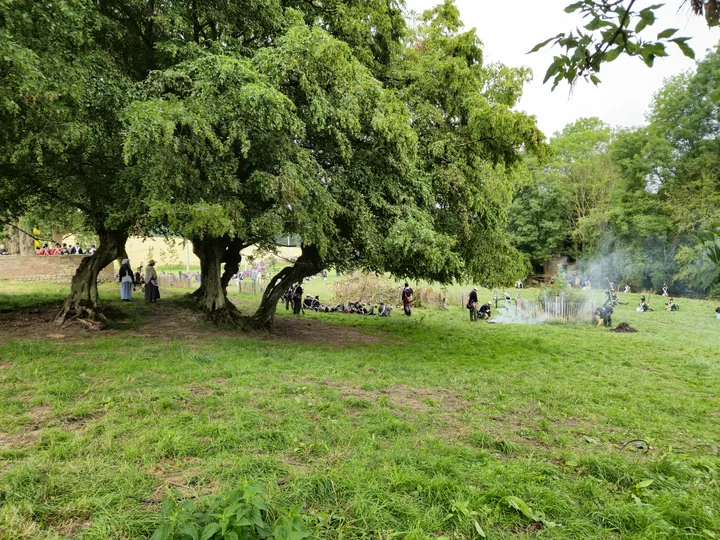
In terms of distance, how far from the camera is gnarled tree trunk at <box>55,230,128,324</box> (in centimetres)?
1029

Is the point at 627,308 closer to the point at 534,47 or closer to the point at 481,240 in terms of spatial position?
the point at 481,240

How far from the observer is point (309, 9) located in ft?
34.0

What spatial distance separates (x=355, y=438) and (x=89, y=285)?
920cm

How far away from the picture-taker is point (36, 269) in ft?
74.2

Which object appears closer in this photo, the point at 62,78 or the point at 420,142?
the point at 62,78

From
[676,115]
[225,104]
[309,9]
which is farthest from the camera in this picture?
[676,115]

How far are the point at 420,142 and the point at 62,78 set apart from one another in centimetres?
698

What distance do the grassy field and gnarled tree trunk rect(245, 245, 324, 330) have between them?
7.81 feet

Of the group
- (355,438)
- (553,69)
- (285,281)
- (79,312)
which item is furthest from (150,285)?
(553,69)

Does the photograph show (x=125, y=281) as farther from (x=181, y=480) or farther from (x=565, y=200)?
(x=565, y=200)

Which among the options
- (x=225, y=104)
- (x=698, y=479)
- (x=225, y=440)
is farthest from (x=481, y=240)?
(x=225, y=440)

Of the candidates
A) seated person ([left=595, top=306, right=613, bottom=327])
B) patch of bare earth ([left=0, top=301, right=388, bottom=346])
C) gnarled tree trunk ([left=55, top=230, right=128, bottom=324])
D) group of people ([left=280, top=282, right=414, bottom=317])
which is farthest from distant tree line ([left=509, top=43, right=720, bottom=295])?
gnarled tree trunk ([left=55, top=230, right=128, bottom=324])

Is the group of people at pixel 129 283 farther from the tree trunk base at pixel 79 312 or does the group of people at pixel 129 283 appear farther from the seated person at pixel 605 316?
the seated person at pixel 605 316

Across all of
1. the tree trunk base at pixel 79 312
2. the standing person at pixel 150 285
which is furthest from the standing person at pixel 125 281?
the tree trunk base at pixel 79 312
